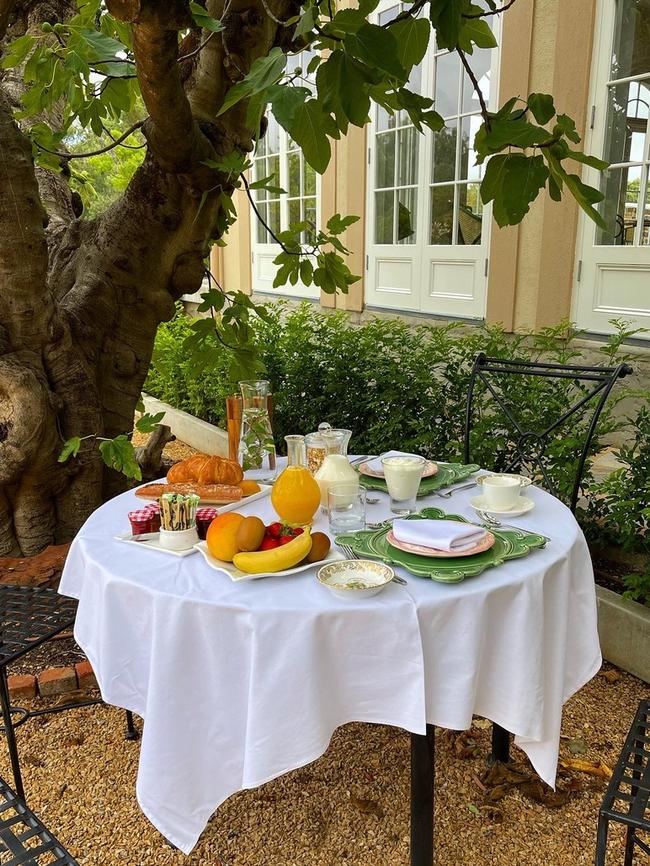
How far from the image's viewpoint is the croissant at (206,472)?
1909 millimetres

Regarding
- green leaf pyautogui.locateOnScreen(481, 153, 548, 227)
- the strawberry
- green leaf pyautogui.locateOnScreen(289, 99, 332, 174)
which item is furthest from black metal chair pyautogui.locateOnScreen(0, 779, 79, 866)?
green leaf pyautogui.locateOnScreen(481, 153, 548, 227)

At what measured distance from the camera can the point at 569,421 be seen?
10.7ft

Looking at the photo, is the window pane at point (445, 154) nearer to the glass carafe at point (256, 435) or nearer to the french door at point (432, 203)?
the french door at point (432, 203)

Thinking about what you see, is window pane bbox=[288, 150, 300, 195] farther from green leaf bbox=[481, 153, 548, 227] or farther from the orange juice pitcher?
green leaf bbox=[481, 153, 548, 227]

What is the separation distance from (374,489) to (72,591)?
2.82 ft

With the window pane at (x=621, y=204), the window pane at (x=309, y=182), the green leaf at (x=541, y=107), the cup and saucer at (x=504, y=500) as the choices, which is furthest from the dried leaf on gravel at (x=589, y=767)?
the window pane at (x=309, y=182)

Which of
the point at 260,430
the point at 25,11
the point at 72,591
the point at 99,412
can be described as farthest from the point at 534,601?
the point at 25,11

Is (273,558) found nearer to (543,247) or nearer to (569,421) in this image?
(569,421)

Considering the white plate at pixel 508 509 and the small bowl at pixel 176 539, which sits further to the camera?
the white plate at pixel 508 509

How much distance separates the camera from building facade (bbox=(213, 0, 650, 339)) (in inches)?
187

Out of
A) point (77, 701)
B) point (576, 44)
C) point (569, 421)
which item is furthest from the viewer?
point (576, 44)

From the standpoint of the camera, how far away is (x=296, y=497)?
1634mm

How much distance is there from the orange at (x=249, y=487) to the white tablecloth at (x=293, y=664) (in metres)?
0.46

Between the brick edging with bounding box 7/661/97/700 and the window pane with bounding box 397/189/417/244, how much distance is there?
524 centimetres
